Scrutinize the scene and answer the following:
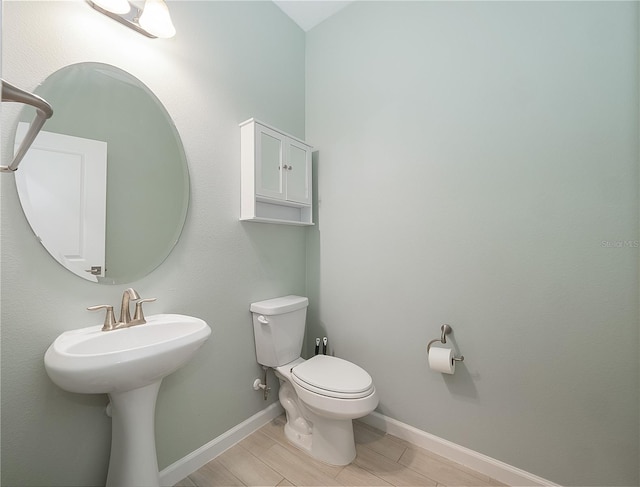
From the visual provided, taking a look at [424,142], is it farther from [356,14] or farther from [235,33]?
[235,33]

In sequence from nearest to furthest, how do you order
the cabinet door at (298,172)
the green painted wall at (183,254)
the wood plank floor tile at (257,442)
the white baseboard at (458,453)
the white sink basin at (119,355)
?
the white sink basin at (119,355)
the green painted wall at (183,254)
the white baseboard at (458,453)
the wood plank floor tile at (257,442)
the cabinet door at (298,172)

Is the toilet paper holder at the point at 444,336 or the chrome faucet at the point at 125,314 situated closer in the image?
the chrome faucet at the point at 125,314

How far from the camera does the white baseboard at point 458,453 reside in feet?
4.62

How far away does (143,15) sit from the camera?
1.26m

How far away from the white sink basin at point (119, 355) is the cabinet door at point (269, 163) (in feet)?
Result: 2.71

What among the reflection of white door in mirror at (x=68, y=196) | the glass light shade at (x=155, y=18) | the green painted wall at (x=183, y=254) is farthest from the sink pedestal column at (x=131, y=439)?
the glass light shade at (x=155, y=18)

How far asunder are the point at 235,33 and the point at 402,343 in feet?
6.65

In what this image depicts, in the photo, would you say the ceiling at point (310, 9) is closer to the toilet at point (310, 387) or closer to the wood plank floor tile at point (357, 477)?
the toilet at point (310, 387)

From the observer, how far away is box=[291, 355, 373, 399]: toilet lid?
1.44m

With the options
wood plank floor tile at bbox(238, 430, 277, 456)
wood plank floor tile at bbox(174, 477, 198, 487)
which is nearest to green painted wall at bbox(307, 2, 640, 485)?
wood plank floor tile at bbox(238, 430, 277, 456)

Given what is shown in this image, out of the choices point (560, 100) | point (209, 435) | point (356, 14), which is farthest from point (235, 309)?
point (356, 14)

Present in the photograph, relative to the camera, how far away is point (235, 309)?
66.9 inches

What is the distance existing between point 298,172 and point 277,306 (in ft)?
2.81

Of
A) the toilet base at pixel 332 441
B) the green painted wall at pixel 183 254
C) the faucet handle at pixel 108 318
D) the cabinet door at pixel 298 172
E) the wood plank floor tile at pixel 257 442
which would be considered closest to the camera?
the green painted wall at pixel 183 254
